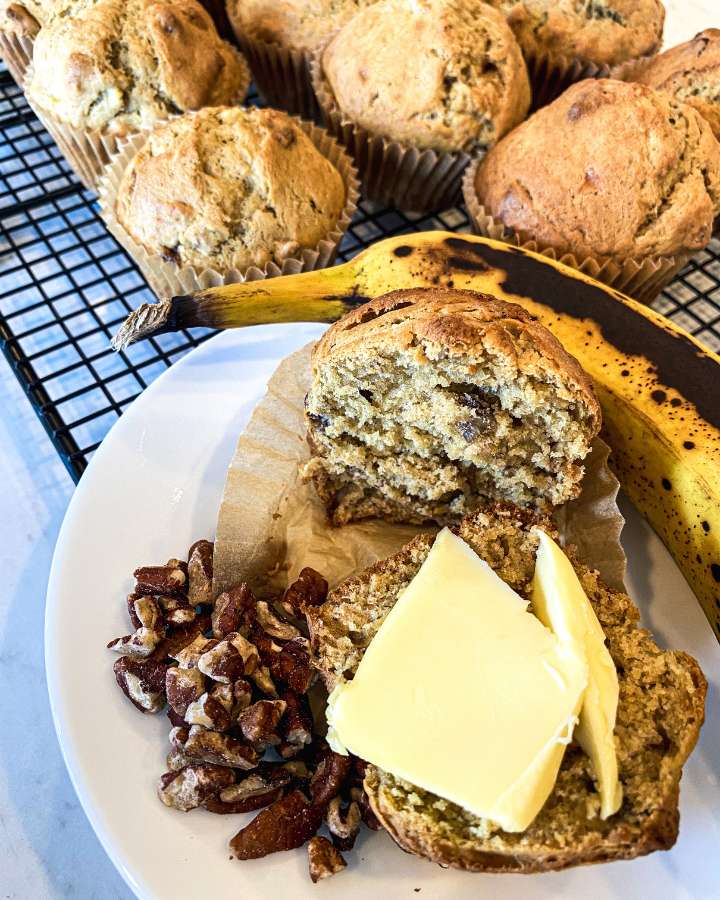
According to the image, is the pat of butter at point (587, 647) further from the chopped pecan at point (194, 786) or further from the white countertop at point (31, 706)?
the white countertop at point (31, 706)

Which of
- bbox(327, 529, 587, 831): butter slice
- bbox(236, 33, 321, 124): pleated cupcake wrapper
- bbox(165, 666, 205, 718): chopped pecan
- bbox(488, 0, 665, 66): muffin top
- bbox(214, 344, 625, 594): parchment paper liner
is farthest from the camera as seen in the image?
bbox(236, 33, 321, 124): pleated cupcake wrapper

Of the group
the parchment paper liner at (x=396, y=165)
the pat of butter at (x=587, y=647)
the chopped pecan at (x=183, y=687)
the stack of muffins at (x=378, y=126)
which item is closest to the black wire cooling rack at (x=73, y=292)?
the parchment paper liner at (x=396, y=165)

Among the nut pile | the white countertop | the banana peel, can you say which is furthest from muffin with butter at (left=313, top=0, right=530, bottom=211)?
the nut pile

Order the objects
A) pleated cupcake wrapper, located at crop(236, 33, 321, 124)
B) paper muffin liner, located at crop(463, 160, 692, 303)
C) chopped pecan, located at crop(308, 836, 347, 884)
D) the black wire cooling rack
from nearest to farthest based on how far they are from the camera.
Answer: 1. chopped pecan, located at crop(308, 836, 347, 884)
2. paper muffin liner, located at crop(463, 160, 692, 303)
3. the black wire cooling rack
4. pleated cupcake wrapper, located at crop(236, 33, 321, 124)

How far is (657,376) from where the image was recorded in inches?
84.1

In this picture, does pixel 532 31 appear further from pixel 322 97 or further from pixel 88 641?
pixel 88 641

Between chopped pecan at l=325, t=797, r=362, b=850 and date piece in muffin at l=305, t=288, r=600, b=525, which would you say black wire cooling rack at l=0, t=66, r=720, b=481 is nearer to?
date piece in muffin at l=305, t=288, r=600, b=525

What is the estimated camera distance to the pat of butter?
1.61 metres

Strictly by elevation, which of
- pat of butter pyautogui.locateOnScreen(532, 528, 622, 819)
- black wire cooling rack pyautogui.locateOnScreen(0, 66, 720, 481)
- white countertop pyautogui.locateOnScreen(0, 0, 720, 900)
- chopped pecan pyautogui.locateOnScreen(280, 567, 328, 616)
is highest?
pat of butter pyautogui.locateOnScreen(532, 528, 622, 819)

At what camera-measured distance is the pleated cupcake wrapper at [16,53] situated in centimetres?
346

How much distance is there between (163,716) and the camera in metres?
1.89

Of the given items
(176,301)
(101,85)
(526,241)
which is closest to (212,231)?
(176,301)

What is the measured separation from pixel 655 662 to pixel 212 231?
1.98 m

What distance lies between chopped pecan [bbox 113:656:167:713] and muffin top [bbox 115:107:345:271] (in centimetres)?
145
